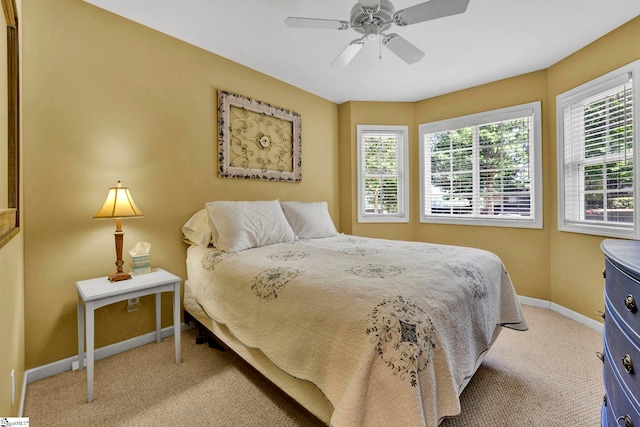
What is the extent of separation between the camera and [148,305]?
2.34 m

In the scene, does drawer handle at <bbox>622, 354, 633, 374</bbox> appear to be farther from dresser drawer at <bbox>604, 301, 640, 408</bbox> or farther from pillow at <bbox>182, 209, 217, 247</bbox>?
pillow at <bbox>182, 209, 217, 247</bbox>

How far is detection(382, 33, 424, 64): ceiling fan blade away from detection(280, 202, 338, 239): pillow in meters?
1.72

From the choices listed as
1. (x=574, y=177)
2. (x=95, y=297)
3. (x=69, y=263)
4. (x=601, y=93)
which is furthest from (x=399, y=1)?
(x=69, y=263)

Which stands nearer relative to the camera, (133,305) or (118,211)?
(118,211)

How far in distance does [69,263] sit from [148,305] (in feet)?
2.16

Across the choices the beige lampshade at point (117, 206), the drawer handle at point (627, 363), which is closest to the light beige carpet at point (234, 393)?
the drawer handle at point (627, 363)

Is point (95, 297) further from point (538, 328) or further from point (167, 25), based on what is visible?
point (538, 328)

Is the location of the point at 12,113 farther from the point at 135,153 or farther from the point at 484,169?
the point at 484,169

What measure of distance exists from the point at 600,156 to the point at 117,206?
4.06 metres

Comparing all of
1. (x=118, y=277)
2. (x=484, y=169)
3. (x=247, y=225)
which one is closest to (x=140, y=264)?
(x=118, y=277)

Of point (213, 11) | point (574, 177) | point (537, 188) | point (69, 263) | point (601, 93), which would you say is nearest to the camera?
point (69, 263)

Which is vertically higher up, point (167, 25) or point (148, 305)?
point (167, 25)

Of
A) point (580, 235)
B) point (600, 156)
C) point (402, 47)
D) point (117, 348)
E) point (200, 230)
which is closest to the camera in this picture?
point (402, 47)

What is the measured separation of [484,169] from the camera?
3482mm
